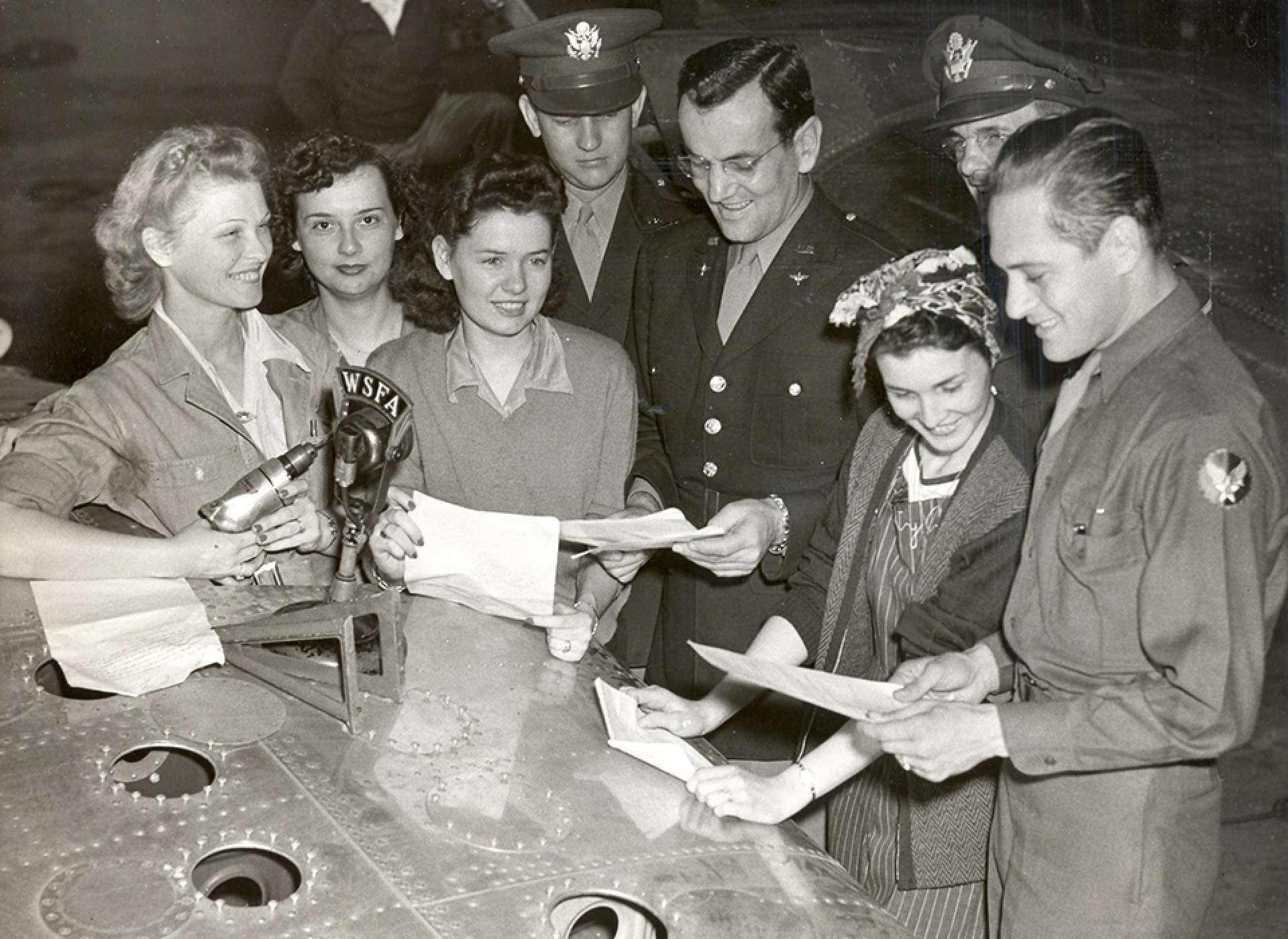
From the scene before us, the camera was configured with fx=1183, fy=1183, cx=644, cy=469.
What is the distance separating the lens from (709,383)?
3090mm

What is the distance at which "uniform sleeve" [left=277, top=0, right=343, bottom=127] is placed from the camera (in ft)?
23.1

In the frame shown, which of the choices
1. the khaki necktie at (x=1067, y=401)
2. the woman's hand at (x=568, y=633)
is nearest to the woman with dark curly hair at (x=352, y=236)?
the woman's hand at (x=568, y=633)

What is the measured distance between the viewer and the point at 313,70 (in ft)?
23.4

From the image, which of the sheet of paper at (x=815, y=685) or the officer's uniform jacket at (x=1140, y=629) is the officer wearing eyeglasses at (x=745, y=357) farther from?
the officer's uniform jacket at (x=1140, y=629)

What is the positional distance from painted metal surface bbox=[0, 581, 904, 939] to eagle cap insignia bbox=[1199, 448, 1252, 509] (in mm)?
758

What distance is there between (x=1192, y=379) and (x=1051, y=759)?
601mm

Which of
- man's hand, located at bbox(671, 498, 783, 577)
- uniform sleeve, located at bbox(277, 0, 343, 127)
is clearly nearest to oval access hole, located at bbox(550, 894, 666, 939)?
man's hand, located at bbox(671, 498, 783, 577)

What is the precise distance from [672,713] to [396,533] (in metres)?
0.69

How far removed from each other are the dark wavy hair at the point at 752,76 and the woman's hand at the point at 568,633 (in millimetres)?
1261

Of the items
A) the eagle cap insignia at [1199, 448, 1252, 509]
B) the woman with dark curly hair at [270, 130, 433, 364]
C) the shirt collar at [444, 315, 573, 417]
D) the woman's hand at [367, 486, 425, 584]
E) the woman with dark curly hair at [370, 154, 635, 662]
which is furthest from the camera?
the woman with dark curly hair at [270, 130, 433, 364]

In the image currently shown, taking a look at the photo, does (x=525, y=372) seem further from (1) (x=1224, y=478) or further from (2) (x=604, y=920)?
(1) (x=1224, y=478)

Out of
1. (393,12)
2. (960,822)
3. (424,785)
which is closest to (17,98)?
(393,12)

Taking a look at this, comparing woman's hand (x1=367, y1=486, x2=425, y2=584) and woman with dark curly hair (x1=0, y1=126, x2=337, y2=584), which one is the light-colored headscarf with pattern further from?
woman with dark curly hair (x1=0, y1=126, x2=337, y2=584)

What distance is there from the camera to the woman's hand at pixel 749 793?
6.34 ft
